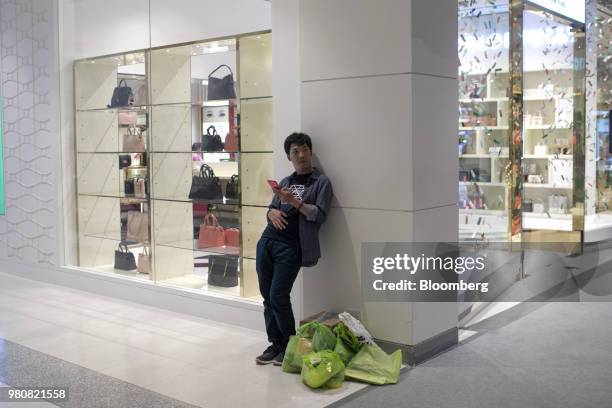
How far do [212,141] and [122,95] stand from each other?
56.8 inches

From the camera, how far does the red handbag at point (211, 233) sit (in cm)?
583

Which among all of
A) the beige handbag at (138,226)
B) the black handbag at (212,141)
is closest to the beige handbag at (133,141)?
the beige handbag at (138,226)

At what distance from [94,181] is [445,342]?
4.08 m

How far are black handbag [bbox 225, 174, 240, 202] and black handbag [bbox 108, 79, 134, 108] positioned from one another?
160 centimetres

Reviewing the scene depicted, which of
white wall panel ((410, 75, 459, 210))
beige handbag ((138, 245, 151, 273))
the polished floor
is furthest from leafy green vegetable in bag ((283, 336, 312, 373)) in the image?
beige handbag ((138, 245, 151, 273))

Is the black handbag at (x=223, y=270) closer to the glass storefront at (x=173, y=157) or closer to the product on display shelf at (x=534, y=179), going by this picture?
the glass storefront at (x=173, y=157)

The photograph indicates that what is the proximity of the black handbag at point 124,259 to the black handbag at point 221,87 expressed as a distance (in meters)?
1.89

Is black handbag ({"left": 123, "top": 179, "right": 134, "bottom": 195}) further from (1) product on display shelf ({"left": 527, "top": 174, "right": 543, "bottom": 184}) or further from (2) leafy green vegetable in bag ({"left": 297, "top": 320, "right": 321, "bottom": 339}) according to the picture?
(1) product on display shelf ({"left": 527, "top": 174, "right": 543, "bottom": 184})

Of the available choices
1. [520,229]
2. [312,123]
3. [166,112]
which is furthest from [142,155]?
[520,229]

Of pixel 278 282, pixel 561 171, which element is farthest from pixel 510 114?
pixel 278 282

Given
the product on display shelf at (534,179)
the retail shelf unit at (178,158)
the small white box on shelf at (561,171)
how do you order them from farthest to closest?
the product on display shelf at (534,179)
the small white box on shelf at (561,171)
the retail shelf unit at (178,158)

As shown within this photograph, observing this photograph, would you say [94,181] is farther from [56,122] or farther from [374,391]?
[374,391]

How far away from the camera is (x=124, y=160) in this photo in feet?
22.1

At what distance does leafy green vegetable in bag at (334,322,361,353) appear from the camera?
14.0 feet
